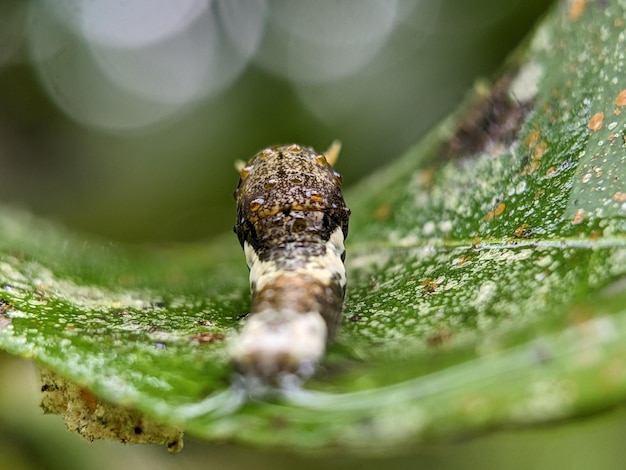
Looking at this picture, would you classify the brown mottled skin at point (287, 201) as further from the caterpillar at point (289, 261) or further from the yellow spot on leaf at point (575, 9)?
the yellow spot on leaf at point (575, 9)

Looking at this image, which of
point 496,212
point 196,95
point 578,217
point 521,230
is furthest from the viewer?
point 196,95

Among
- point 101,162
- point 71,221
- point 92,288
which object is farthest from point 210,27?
point 92,288

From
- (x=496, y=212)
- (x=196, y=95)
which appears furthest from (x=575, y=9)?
(x=196, y=95)

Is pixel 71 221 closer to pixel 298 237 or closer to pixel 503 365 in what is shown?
pixel 298 237

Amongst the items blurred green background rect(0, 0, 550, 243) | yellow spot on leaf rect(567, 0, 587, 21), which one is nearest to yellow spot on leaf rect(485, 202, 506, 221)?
yellow spot on leaf rect(567, 0, 587, 21)

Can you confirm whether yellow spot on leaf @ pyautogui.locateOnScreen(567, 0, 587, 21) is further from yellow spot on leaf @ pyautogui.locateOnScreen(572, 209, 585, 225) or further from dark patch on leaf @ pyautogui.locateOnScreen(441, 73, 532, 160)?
yellow spot on leaf @ pyautogui.locateOnScreen(572, 209, 585, 225)

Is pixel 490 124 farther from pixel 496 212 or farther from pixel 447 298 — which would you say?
pixel 447 298
